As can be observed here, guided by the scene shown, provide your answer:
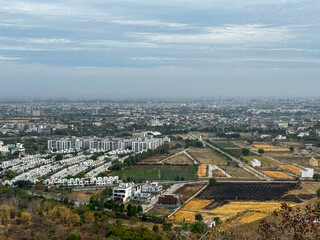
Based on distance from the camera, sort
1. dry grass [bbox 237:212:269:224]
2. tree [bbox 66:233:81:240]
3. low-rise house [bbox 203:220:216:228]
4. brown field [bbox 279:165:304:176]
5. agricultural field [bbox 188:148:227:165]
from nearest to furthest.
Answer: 1. tree [bbox 66:233:81:240]
2. low-rise house [bbox 203:220:216:228]
3. dry grass [bbox 237:212:269:224]
4. brown field [bbox 279:165:304:176]
5. agricultural field [bbox 188:148:227:165]

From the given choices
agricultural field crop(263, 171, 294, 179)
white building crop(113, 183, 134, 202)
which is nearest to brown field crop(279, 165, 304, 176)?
agricultural field crop(263, 171, 294, 179)

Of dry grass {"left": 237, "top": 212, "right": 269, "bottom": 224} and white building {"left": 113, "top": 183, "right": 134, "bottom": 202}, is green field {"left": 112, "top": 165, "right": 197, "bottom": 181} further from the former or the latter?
dry grass {"left": 237, "top": 212, "right": 269, "bottom": 224}

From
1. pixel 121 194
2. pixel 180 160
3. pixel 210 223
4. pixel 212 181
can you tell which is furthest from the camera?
pixel 180 160

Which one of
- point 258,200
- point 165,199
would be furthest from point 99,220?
point 258,200

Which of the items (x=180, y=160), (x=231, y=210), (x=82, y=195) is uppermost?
(x=231, y=210)

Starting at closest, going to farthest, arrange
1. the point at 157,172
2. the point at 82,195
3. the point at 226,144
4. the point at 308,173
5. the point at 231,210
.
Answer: the point at 231,210
the point at 82,195
the point at 308,173
the point at 157,172
the point at 226,144

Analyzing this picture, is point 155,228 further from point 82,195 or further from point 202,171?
point 202,171

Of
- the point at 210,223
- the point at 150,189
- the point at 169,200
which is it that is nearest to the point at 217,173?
the point at 150,189

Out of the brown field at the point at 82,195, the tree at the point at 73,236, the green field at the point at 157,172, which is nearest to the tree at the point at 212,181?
the green field at the point at 157,172
